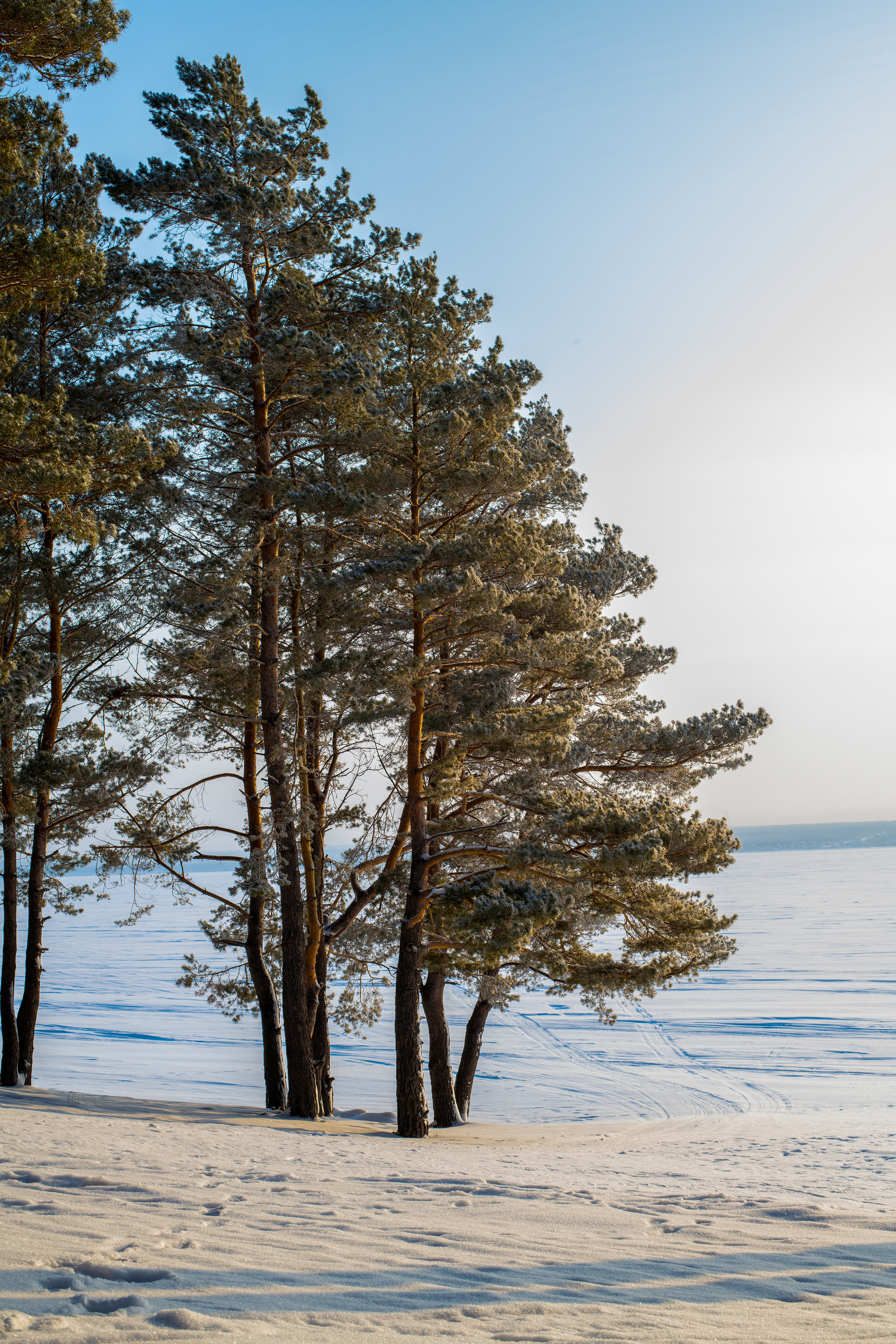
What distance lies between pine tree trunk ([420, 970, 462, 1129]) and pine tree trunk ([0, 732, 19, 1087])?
251 inches

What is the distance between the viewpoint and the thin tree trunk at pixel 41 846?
1259cm

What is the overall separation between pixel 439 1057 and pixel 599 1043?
1468 centimetres

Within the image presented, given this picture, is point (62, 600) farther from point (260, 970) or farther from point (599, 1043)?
point (599, 1043)

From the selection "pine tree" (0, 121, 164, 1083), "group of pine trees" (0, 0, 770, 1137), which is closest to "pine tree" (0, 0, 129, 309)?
"group of pine trees" (0, 0, 770, 1137)

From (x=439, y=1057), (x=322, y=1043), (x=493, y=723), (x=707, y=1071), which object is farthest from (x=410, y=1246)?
(x=707, y=1071)

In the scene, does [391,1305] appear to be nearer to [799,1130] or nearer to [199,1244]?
[199,1244]

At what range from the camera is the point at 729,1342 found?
3.31m

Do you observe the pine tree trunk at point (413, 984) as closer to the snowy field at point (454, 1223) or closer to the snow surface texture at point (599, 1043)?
the snowy field at point (454, 1223)

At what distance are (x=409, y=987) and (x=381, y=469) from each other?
6893 mm

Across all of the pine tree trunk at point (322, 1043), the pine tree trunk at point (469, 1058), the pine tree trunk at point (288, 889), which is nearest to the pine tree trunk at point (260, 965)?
the pine tree trunk at point (322, 1043)

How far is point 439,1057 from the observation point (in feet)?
49.2

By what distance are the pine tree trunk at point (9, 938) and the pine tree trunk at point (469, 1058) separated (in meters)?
7.98

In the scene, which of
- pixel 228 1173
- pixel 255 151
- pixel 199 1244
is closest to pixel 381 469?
pixel 255 151

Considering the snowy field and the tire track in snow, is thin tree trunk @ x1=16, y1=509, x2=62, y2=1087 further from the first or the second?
the tire track in snow
